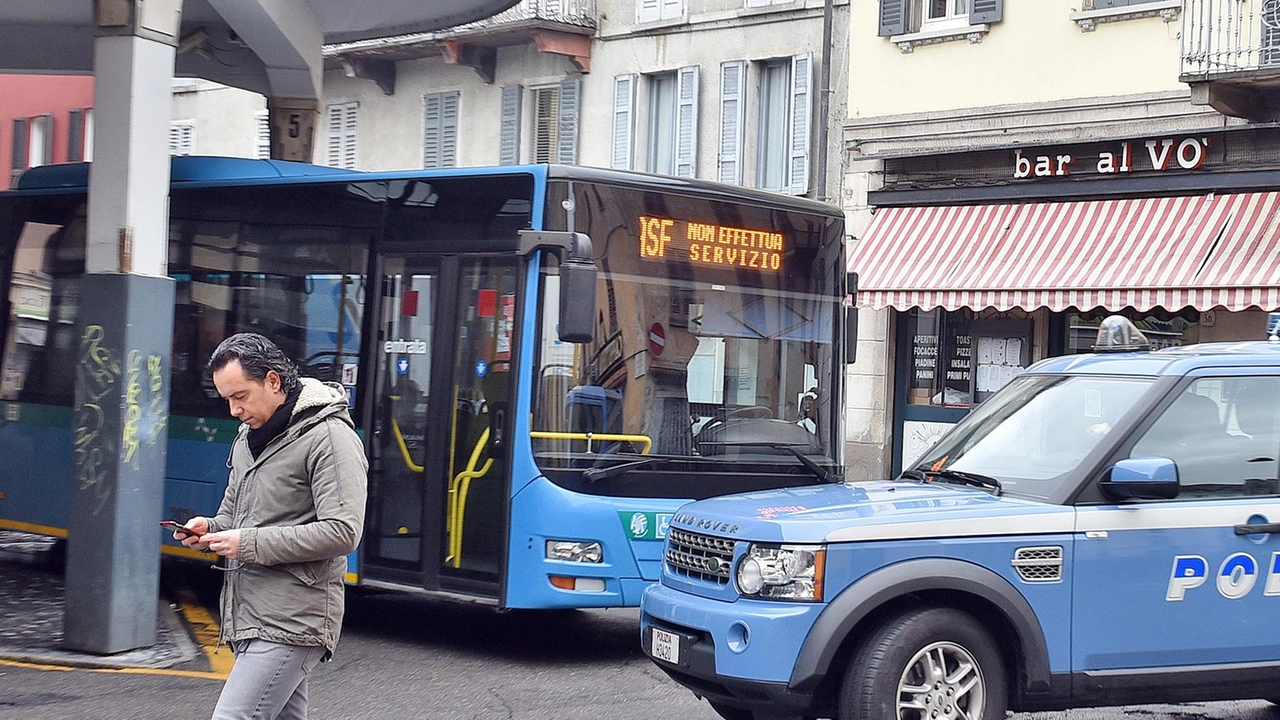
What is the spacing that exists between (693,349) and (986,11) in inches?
Result: 458

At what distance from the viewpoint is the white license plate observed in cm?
652

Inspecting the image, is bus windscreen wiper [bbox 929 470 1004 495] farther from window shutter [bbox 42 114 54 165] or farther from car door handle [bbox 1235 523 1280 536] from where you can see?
window shutter [bbox 42 114 54 165]

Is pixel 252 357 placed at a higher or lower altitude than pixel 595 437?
higher

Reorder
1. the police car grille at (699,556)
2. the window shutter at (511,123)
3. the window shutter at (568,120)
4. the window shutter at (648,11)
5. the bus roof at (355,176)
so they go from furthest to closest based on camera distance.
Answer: the window shutter at (511,123) < the window shutter at (568,120) < the window shutter at (648,11) < the bus roof at (355,176) < the police car grille at (699,556)

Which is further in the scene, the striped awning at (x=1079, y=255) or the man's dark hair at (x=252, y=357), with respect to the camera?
the striped awning at (x=1079, y=255)

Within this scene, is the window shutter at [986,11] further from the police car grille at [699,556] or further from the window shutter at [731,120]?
the police car grille at [699,556]

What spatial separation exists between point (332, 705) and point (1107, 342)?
4.28 metres

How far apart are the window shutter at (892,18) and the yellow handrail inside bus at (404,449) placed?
12.6 meters

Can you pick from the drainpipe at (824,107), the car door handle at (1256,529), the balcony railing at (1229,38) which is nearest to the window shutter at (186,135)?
the drainpipe at (824,107)

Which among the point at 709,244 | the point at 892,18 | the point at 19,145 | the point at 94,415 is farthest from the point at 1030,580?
the point at 19,145

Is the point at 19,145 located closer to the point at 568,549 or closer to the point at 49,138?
the point at 49,138

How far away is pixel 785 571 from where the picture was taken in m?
6.16

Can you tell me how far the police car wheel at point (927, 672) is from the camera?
609 cm

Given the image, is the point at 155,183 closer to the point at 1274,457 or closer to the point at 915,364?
the point at 1274,457
